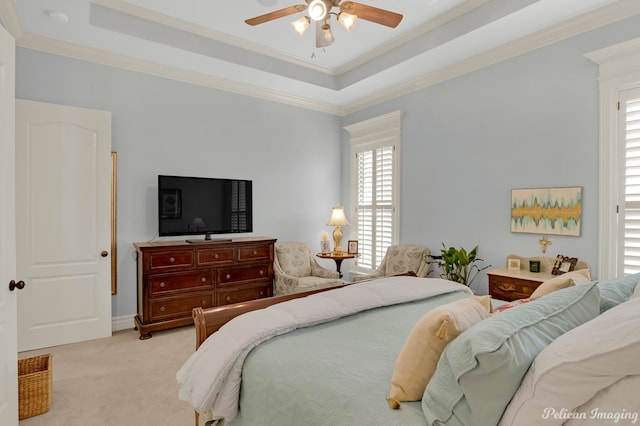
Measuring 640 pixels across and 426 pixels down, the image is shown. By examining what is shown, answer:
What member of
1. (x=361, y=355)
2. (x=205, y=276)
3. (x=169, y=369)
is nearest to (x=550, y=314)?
(x=361, y=355)

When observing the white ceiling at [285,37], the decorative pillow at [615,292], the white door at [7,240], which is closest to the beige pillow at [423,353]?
the decorative pillow at [615,292]

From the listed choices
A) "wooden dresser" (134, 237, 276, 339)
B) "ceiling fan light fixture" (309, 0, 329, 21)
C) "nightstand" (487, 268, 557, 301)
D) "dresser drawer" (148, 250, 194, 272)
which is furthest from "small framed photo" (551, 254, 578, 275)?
"dresser drawer" (148, 250, 194, 272)

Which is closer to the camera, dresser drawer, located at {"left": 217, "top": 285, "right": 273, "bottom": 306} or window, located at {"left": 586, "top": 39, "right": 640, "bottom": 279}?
window, located at {"left": 586, "top": 39, "right": 640, "bottom": 279}

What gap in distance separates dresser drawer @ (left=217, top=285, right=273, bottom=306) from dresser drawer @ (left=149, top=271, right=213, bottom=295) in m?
0.21

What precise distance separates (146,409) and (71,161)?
99.9 inches

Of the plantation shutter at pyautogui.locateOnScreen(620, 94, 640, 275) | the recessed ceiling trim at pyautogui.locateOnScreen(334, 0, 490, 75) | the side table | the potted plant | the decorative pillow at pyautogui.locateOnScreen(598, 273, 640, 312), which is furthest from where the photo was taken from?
the side table

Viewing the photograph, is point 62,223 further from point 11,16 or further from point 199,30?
point 199,30

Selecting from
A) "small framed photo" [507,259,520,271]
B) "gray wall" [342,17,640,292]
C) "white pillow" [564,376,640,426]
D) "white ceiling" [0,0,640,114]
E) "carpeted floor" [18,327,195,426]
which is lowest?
"carpeted floor" [18,327,195,426]

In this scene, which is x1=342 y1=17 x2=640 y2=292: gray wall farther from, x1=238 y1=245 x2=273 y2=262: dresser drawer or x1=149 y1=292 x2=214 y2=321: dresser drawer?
x1=149 y1=292 x2=214 y2=321: dresser drawer

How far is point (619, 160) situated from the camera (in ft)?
9.37

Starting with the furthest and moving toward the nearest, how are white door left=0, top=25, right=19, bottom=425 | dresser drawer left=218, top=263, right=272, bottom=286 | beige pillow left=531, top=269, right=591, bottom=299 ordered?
dresser drawer left=218, top=263, right=272, bottom=286 → beige pillow left=531, top=269, right=591, bottom=299 → white door left=0, top=25, right=19, bottom=425

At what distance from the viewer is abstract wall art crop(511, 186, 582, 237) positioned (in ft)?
10.1

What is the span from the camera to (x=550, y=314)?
122cm

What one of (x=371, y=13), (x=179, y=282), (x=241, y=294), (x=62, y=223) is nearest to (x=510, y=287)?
(x=371, y=13)
